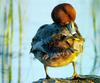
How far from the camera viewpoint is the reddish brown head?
354 centimetres

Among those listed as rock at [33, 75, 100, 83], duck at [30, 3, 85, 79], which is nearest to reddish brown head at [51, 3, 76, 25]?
duck at [30, 3, 85, 79]

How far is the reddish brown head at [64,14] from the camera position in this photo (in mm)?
3539

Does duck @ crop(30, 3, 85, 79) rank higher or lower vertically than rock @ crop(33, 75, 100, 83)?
higher

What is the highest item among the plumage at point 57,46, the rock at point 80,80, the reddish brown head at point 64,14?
the reddish brown head at point 64,14

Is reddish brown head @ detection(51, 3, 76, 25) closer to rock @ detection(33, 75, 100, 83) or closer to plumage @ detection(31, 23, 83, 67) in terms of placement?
plumage @ detection(31, 23, 83, 67)

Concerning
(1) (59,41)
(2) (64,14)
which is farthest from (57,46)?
(2) (64,14)

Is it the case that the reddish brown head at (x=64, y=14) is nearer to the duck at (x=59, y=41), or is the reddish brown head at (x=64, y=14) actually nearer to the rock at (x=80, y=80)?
the duck at (x=59, y=41)

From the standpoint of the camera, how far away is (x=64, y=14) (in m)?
3.55

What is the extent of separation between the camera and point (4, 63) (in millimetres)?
3766

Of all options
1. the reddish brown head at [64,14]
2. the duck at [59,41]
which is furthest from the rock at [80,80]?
the reddish brown head at [64,14]

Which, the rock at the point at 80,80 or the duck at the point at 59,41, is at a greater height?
the duck at the point at 59,41

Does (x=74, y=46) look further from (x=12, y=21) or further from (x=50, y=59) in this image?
(x=12, y=21)

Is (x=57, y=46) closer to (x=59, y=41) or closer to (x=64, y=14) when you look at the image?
(x=59, y=41)

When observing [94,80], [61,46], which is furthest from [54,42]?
[94,80]
